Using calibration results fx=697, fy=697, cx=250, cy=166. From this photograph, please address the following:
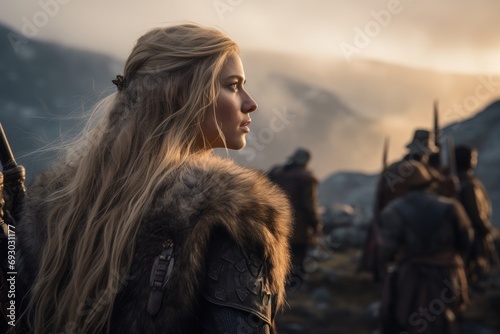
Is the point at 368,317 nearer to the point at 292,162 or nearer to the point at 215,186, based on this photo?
the point at 292,162

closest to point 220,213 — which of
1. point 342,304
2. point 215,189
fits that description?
point 215,189

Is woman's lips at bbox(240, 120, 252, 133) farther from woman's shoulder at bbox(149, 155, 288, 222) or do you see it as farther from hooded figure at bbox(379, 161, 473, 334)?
→ hooded figure at bbox(379, 161, 473, 334)

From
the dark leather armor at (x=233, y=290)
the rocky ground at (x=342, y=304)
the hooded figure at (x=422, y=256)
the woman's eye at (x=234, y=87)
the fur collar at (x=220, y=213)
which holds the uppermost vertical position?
the woman's eye at (x=234, y=87)

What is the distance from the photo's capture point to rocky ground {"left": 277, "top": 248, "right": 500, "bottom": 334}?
964cm

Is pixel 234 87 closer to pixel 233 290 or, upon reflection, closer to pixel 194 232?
pixel 194 232

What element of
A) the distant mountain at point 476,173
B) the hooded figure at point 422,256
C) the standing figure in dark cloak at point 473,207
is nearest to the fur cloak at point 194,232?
the hooded figure at point 422,256

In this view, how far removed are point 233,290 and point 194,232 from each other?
0.16m

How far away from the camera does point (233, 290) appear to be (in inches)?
61.7

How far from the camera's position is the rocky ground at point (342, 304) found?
9641mm

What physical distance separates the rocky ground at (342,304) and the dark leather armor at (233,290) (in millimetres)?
6889

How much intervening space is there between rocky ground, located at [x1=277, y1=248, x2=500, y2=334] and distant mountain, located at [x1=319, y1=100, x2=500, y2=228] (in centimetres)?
607

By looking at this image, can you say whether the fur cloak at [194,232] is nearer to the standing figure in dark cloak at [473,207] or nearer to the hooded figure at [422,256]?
the hooded figure at [422,256]

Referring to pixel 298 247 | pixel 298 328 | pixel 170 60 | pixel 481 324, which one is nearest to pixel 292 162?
pixel 298 247

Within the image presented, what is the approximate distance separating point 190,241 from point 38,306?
478mm
